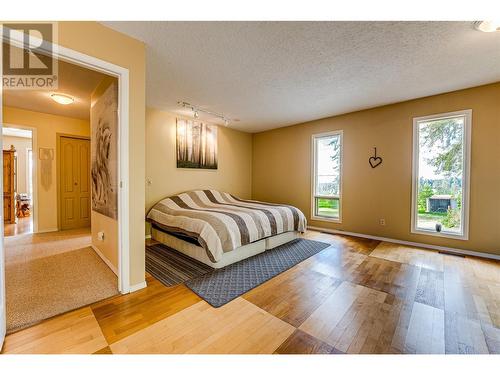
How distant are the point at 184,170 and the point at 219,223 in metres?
2.40

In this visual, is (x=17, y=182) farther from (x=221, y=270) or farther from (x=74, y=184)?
(x=221, y=270)

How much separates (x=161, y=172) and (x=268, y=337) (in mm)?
3692

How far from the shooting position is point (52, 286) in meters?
2.17

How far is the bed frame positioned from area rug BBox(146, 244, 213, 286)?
0.08 metres

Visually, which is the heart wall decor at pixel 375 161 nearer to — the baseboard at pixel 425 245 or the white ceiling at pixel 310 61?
the white ceiling at pixel 310 61

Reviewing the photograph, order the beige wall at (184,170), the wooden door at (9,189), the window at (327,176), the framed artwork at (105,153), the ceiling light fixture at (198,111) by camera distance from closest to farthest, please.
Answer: the framed artwork at (105,153), the ceiling light fixture at (198,111), the beige wall at (184,170), the window at (327,176), the wooden door at (9,189)

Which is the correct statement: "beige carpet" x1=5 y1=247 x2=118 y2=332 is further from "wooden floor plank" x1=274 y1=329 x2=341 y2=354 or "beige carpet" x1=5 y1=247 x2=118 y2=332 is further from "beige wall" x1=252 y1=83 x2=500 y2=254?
"beige wall" x1=252 y1=83 x2=500 y2=254

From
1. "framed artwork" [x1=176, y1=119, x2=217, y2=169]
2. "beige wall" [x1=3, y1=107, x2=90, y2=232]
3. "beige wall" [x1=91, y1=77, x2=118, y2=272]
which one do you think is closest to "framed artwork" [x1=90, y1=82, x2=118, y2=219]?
"beige wall" [x1=91, y1=77, x2=118, y2=272]

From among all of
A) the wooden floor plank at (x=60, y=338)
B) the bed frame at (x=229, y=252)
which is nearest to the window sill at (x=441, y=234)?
the bed frame at (x=229, y=252)

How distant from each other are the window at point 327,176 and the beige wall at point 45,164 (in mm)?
5745

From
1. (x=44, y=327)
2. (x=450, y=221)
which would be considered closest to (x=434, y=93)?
(x=450, y=221)

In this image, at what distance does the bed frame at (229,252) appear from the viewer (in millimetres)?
2814

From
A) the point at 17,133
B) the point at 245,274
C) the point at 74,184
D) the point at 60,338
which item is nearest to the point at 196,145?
the point at 74,184
